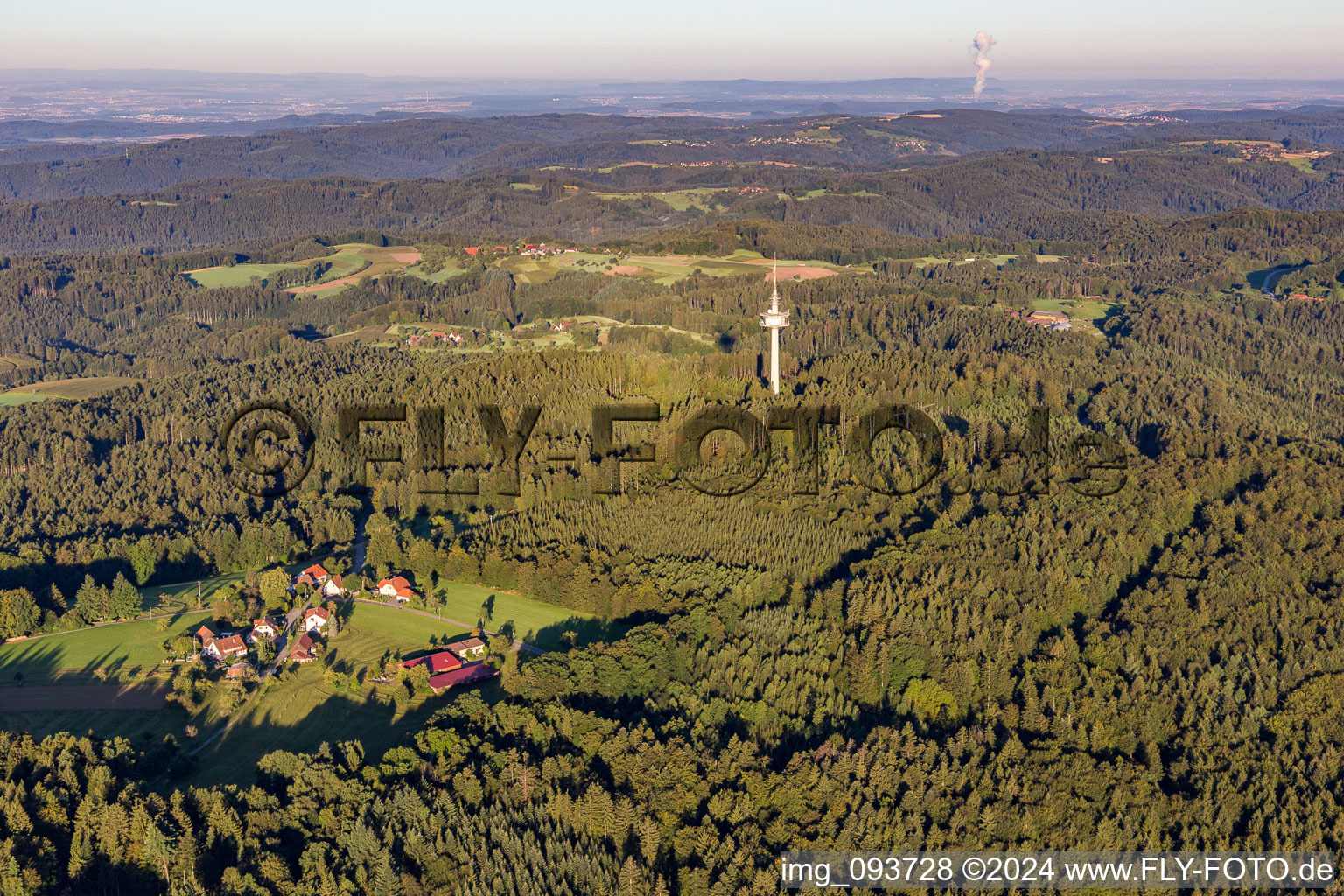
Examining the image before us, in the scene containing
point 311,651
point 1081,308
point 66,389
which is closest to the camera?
point 311,651

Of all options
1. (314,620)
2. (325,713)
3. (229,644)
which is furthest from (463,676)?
(229,644)

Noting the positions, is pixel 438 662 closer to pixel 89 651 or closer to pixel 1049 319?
pixel 89 651

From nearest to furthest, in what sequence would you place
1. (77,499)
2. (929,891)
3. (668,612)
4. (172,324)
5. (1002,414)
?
(929,891)
(668,612)
(77,499)
(1002,414)
(172,324)

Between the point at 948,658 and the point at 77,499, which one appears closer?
the point at 948,658

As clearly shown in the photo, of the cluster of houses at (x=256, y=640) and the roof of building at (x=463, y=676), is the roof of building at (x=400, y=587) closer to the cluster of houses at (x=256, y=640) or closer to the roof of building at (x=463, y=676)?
the cluster of houses at (x=256, y=640)

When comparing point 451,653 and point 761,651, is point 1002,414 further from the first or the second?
point 451,653

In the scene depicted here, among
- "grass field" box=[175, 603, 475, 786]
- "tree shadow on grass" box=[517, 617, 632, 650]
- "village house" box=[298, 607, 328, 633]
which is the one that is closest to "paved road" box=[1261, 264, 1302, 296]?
"tree shadow on grass" box=[517, 617, 632, 650]

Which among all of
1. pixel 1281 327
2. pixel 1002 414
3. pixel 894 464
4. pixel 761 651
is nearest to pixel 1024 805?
pixel 761 651

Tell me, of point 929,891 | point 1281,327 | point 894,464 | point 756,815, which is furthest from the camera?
point 1281,327
